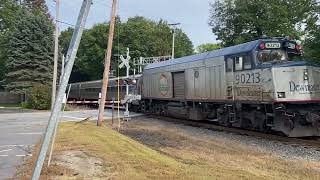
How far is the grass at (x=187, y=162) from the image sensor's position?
9.58m

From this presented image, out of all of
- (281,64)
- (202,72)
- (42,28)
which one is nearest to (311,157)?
(281,64)

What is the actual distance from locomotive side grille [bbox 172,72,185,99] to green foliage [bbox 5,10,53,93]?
35.4 m

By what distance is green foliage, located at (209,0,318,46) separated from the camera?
1907 inches

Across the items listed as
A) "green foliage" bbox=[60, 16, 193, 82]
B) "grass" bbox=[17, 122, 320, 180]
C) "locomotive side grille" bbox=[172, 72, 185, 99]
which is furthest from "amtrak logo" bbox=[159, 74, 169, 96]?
"green foliage" bbox=[60, 16, 193, 82]

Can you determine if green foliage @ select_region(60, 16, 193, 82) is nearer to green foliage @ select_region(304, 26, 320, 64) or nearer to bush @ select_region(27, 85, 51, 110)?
bush @ select_region(27, 85, 51, 110)

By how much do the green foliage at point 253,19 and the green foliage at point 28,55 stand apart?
2088cm

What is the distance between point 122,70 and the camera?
82375mm

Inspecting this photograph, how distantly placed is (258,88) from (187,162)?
26.2 feet

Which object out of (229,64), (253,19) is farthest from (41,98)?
(229,64)

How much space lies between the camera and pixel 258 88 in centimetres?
1859

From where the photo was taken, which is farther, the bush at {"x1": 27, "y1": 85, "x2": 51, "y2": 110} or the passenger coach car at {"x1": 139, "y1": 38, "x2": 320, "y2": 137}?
the bush at {"x1": 27, "y1": 85, "x2": 51, "y2": 110}

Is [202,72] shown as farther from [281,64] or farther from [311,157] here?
[311,157]

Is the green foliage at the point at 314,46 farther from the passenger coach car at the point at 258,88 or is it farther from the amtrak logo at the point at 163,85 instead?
the amtrak logo at the point at 163,85

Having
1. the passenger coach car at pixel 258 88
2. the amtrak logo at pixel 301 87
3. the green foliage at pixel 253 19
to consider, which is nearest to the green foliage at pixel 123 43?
the green foliage at pixel 253 19
